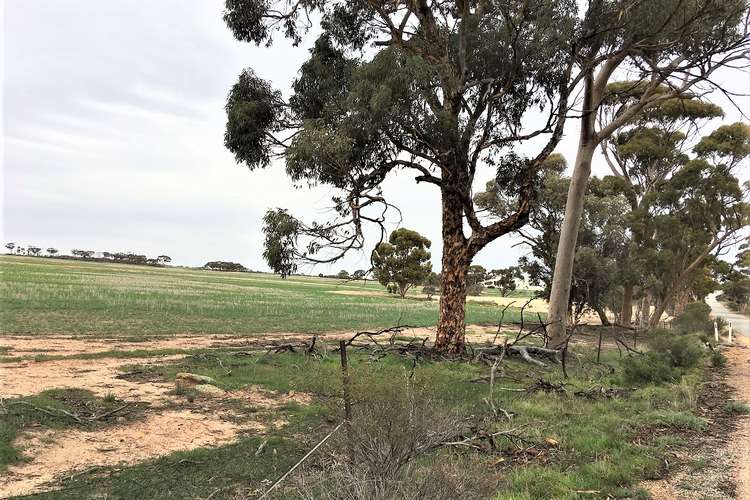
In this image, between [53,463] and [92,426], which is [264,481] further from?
[92,426]

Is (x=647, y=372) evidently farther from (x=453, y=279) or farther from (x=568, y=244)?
(x=568, y=244)

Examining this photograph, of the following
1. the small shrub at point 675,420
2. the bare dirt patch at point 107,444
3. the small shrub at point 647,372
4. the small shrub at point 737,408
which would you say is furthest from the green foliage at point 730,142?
the bare dirt patch at point 107,444

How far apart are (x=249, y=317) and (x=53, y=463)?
2028 cm

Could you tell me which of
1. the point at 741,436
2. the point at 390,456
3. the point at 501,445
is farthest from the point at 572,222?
the point at 390,456

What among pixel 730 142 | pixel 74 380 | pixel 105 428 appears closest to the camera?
pixel 105 428

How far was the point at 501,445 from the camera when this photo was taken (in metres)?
6.95

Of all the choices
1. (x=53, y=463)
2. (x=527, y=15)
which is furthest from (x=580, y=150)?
(x=53, y=463)

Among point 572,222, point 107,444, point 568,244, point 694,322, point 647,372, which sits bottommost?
point 107,444

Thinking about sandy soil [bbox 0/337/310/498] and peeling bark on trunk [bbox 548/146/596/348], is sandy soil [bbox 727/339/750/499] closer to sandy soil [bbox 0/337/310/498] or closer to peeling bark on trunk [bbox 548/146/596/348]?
peeling bark on trunk [bbox 548/146/596/348]

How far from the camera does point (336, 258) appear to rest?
47.9 feet

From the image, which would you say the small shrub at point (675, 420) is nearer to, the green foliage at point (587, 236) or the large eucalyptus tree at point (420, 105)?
the large eucalyptus tree at point (420, 105)

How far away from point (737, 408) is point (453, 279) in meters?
7.20

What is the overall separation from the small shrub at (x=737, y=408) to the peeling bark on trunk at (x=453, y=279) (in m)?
6.68

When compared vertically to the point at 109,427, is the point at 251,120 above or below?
above
